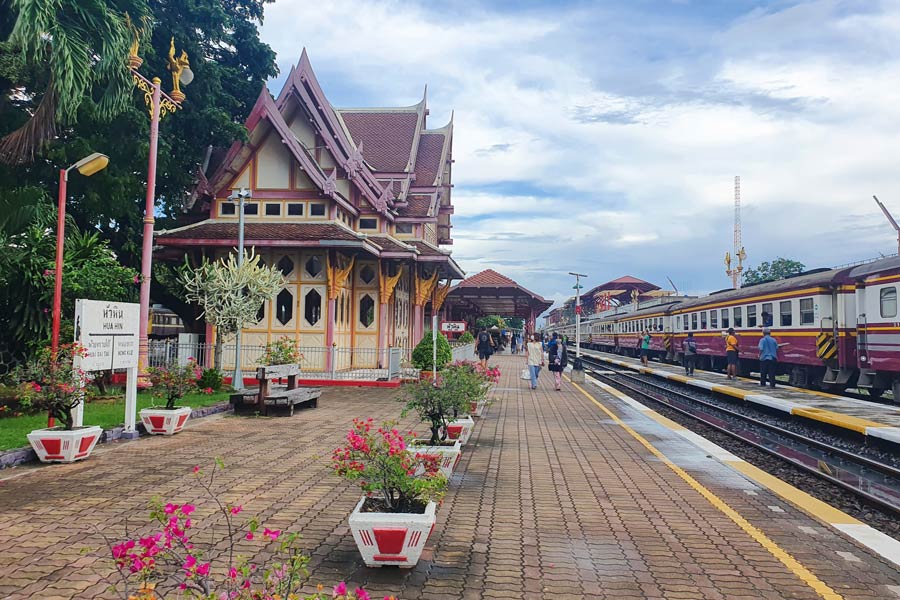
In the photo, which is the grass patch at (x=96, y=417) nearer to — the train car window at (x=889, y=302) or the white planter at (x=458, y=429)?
the white planter at (x=458, y=429)

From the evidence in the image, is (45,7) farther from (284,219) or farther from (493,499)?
(493,499)

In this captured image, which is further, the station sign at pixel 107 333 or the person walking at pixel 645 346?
the person walking at pixel 645 346

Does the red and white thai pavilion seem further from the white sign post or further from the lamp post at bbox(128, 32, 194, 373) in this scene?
the white sign post

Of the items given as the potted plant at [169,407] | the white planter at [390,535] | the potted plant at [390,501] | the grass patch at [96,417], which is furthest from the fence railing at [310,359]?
the white planter at [390,535]

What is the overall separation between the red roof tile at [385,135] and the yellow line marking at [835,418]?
19.2 meters

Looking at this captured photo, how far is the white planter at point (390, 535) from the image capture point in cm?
420

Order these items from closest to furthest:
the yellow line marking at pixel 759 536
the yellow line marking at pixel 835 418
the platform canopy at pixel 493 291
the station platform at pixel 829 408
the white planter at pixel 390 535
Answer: the yellow line marking at pixel 759 536
the white planter at pixel 390 535
the station platform at pixel 829 408
the yellow line marking at pixel 835 418
the platform canopy at pixel 493 291

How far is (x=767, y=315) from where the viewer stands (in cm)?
1969

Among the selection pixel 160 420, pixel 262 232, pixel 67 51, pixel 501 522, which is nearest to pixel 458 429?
pixel 501 522

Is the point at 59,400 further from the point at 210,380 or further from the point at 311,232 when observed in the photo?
the point at 311,232

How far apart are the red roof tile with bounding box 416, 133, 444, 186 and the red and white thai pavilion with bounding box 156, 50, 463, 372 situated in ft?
11.7

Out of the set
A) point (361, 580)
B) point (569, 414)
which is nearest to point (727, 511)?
point (361, 580)

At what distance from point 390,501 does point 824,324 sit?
51.4 ft

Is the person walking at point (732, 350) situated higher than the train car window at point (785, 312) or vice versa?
the train car window at point (785, 312)
